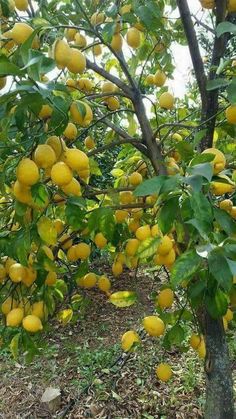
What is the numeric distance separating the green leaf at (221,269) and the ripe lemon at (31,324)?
0.66m

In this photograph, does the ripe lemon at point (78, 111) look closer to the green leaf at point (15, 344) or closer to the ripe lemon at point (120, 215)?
the ripe lemon at point (120, 215)

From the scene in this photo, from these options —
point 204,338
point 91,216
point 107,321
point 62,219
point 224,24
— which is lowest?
point 107,321

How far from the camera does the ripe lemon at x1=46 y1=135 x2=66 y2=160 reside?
0.99 metres

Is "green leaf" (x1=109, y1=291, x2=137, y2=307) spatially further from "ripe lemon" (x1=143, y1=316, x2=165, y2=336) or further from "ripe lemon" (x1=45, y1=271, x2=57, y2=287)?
"ripe lemon" (x1=45, y1=271, x2=57, y2=287)

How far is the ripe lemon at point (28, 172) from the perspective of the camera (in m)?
0.97

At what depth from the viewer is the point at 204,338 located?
1.46 m

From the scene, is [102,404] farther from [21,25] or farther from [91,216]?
[21,25]

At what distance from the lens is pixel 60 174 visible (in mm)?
982

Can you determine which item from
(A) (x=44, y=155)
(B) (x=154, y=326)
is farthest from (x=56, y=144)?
(B) (x=154, y=326)

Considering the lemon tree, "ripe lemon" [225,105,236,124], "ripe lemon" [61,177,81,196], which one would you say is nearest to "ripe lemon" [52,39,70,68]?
the lemon tree

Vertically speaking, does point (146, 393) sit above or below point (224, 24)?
below

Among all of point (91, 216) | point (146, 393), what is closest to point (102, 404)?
point (146, 393)

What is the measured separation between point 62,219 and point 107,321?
2.54 metres

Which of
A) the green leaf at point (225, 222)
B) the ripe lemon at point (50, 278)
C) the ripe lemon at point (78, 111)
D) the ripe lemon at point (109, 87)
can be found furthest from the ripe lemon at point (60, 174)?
the ripe lemon at point (109, 87)
